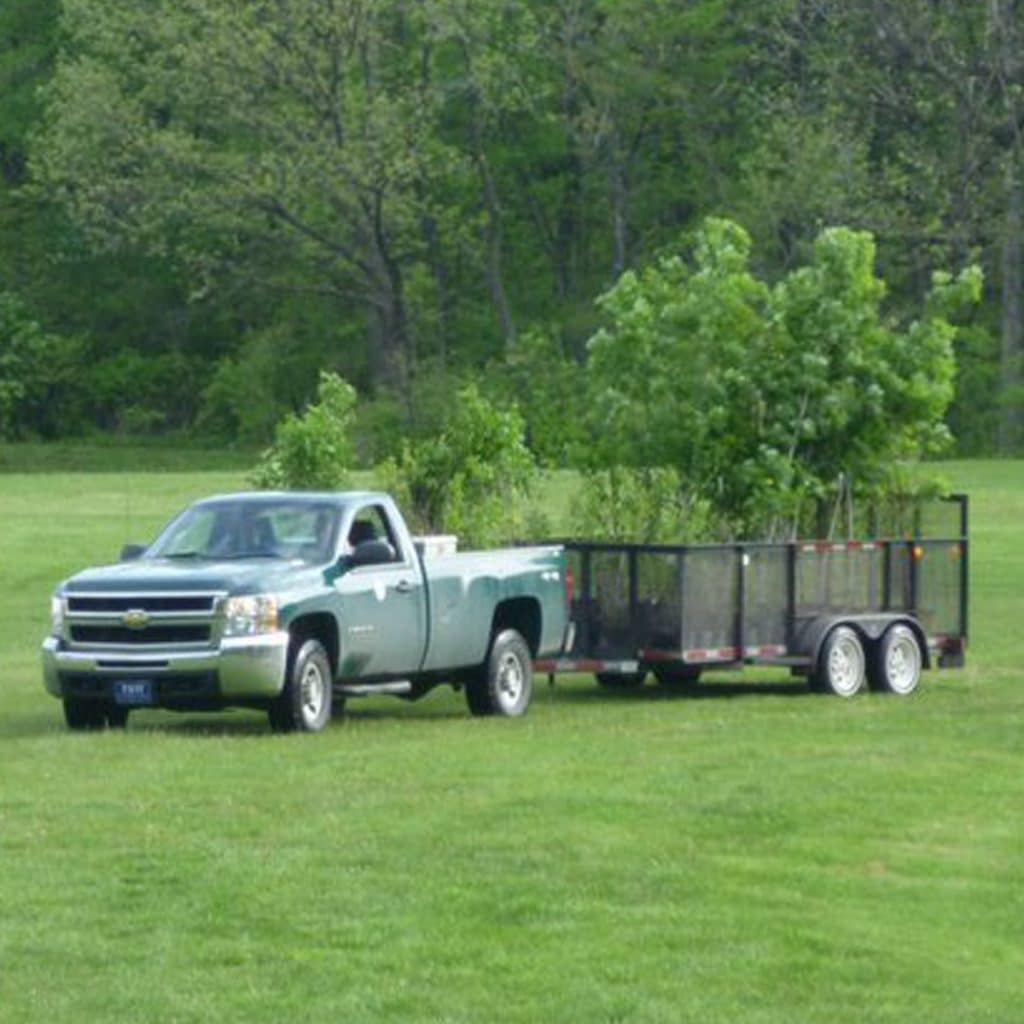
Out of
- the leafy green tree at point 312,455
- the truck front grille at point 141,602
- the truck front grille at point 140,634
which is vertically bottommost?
the truck front grille at point 140,634

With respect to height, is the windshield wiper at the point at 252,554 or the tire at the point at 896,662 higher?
the windshield wiper at the point at 252,554

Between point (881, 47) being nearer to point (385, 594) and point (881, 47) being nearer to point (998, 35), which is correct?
point (998, 35)

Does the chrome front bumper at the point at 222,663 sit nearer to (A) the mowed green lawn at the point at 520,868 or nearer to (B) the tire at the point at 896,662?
(A) the mowed green lawn at the point at 520,868

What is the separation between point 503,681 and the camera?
24.7 metres

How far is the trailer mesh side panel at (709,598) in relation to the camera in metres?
26.2

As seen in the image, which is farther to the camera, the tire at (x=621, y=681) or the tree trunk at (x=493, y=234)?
the tree trunk at (x=493, y=234)

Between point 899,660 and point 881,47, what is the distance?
4276cm

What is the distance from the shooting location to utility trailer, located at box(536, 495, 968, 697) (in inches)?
1033

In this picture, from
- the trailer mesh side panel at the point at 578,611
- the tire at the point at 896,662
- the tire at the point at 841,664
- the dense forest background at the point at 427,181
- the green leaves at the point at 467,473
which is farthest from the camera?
the dense forest background at the point at 427,181

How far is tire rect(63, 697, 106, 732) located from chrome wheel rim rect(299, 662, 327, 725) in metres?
1.42

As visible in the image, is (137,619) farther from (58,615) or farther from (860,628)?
(860,628)

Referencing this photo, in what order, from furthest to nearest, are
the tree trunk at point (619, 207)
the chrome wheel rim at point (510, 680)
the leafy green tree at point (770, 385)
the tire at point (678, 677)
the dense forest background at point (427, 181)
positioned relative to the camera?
the tree trunk at point (619, 207) → the dense forest background at point (427, 181) → the leafy green tree at point (770, 385) → the tire at point (678, 677) → the chrome wheel rim at point (510, 680)

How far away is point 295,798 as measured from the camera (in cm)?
1822

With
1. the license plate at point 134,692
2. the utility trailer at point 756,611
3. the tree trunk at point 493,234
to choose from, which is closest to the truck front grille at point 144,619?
the license plate at point 134,692
